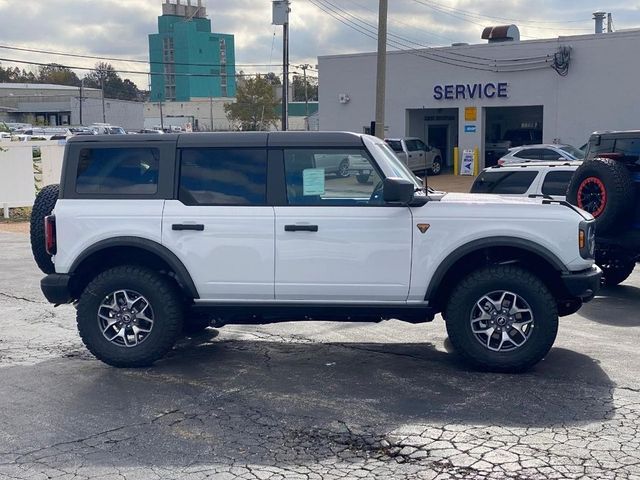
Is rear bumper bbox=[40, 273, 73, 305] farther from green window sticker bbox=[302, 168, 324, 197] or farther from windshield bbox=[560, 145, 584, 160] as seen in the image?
windshield bbox=[560, 145, 584, 160]

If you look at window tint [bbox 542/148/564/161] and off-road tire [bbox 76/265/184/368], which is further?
window tint [bbox 542/148/564/161]

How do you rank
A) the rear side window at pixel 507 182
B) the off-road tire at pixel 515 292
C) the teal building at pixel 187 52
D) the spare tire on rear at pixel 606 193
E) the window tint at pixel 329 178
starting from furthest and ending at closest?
the teal building at pixel 187 52, the rear side window at pixel 507 182, the spare tire on rear at pixel 606 193, the window tint at pixel 329 178, the off-road tire at pixel 515 292

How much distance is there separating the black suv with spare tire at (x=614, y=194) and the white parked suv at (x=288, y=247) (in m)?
2.90

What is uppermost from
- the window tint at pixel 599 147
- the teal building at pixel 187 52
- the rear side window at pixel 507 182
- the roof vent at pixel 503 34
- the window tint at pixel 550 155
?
the teal building at pixel 187 52

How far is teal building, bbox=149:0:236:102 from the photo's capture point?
109m

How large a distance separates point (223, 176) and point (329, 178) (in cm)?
92

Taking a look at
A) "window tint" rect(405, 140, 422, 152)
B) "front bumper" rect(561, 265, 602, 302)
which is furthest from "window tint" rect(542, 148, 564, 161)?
"front bumper" rect(561, 265, 602, 302)

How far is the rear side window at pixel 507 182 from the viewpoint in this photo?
1323 cm

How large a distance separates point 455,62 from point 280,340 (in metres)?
30.0

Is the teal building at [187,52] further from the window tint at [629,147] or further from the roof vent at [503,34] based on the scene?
the window tint at [629,147]

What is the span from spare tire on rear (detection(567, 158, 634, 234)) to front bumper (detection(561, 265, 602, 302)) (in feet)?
10.9

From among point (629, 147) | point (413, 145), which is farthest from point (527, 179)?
point (413, 145)

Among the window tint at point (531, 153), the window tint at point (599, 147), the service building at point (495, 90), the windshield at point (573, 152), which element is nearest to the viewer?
the window tint at point (599, 147)

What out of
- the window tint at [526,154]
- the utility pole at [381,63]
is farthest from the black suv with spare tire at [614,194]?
the window tint at [526,154]
